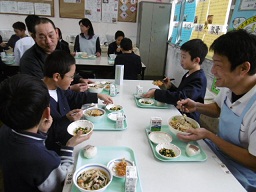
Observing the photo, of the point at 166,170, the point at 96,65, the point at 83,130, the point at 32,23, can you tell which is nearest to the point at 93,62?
the point at 96,65

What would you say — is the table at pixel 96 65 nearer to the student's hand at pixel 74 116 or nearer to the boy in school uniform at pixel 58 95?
the boy in school uniform at pixel 58 95

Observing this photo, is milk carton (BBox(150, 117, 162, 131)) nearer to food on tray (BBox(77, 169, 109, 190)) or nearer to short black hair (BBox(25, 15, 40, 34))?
food on tray (BBox(77, 169, 109, 190))

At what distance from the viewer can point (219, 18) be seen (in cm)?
291

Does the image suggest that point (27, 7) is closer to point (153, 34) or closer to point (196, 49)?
point (153, 34)

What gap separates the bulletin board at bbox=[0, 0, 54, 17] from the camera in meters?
4.62

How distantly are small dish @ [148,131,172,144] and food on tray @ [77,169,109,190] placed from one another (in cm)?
41

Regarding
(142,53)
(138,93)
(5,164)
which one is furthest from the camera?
(142,53)

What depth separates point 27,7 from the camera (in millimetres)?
4688

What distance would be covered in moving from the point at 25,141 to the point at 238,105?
3.81 ft

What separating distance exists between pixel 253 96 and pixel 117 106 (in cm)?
95

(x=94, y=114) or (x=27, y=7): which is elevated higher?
(x=27, y=7)

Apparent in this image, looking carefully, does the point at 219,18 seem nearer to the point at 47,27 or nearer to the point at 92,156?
the point at 47,27

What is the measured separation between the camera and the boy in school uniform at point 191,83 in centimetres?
166

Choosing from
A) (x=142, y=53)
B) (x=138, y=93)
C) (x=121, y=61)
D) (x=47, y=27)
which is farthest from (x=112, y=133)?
(x=142, y=53)
